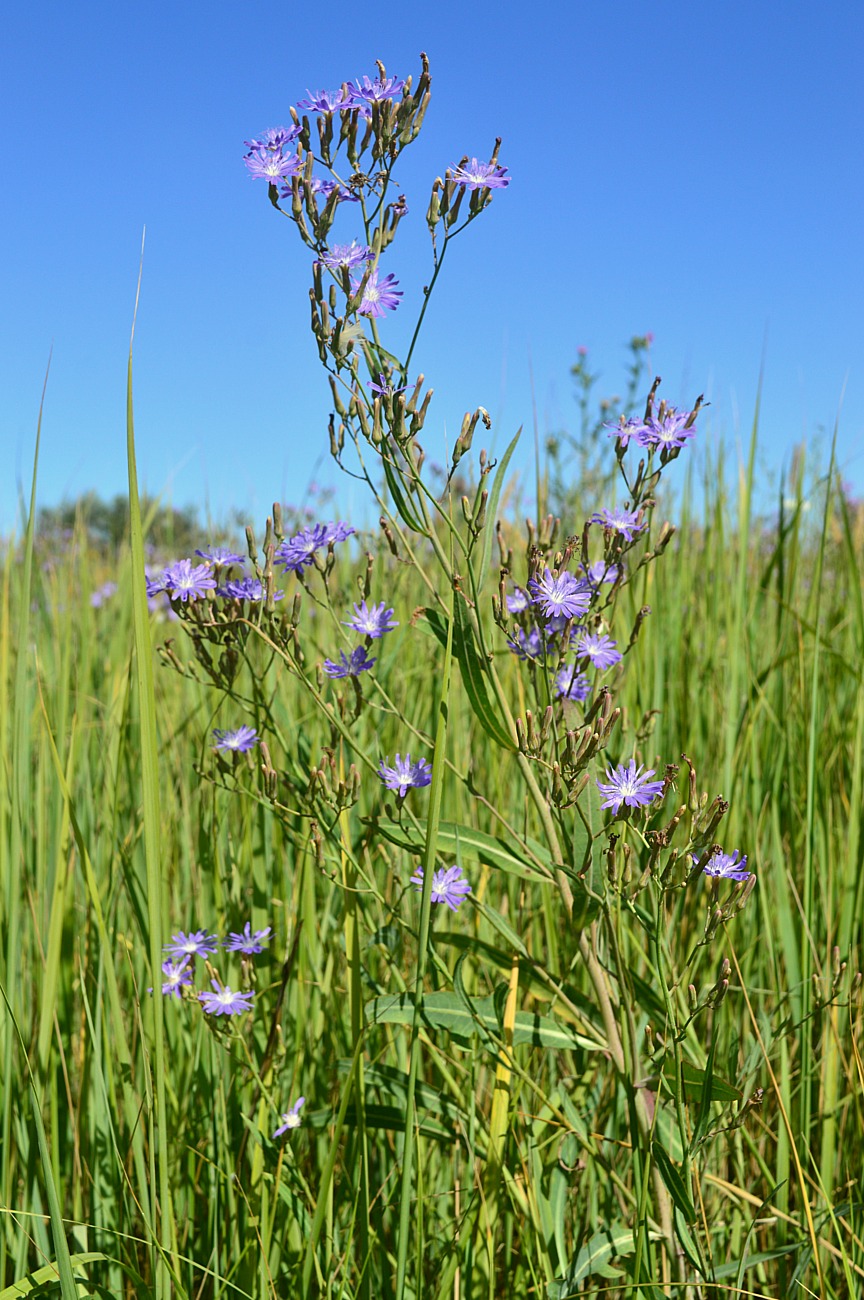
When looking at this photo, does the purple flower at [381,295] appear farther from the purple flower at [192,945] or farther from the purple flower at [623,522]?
the purple flower at [192,945]

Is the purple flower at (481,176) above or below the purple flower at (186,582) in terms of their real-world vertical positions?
above

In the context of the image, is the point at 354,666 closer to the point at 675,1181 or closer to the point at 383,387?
the point at 383,387

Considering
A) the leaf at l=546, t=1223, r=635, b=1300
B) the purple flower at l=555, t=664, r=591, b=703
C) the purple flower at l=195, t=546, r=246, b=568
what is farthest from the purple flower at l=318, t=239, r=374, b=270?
the leaf at l=546, t=1223, r=635, b=1300

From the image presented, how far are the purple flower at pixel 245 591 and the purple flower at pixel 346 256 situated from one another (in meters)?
0.47

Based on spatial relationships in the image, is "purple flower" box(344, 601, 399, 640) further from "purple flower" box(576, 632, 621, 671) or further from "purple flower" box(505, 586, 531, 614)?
"purple flower" box(576, 632, 621, 671)

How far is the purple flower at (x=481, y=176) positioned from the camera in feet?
4.58

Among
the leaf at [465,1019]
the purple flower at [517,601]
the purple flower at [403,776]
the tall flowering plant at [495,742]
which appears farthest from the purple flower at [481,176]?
the leaf at [465,1019]

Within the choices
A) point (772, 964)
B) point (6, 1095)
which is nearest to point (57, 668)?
point (6, 1095)

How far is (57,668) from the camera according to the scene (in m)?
2.78

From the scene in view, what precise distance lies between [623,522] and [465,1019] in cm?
75

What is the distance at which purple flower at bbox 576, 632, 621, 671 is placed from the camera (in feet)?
4.73

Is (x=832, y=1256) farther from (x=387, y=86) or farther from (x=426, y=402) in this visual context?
(x=387, y=86)

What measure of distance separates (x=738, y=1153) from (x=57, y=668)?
216 cm

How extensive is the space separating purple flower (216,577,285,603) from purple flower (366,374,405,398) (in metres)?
0.33
